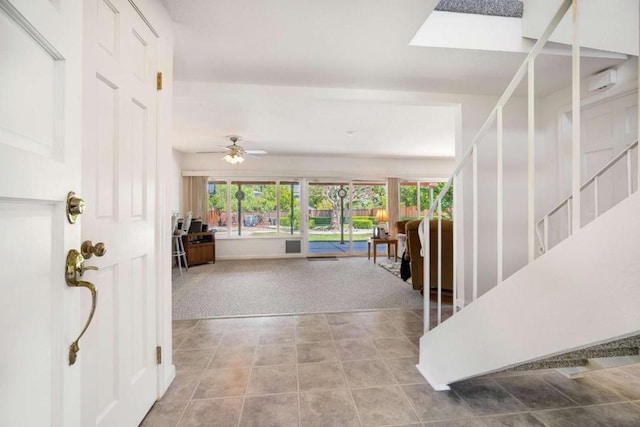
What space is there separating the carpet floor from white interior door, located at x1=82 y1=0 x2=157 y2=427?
62.8 inches

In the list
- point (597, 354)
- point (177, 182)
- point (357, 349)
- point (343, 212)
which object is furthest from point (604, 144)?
point (177, 182)

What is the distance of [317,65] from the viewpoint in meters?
2.37

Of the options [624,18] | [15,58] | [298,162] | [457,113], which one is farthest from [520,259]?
[298,162]

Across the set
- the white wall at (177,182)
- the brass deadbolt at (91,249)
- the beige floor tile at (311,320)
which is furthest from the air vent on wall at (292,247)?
the brass deadbolt at (91,249)

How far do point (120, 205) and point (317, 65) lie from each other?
1.89m

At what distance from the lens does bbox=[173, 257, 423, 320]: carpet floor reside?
10.2 feet

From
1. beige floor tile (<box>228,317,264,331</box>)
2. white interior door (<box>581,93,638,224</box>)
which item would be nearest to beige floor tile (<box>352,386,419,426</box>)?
beige floor tile (<box>228,317,264,331</box>)

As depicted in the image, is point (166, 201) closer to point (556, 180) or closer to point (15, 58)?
point (15, 58)

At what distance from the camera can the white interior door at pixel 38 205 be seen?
1.74 ft

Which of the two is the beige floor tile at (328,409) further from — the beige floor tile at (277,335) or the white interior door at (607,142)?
the white interior door at (607,142)

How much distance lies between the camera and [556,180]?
3057 mm

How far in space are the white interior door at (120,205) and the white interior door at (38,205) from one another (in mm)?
387

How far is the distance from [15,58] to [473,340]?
1807 mm

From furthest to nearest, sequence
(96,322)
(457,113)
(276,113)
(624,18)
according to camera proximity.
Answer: (276,113) → (457,113) → (624,18) → (96,322)
